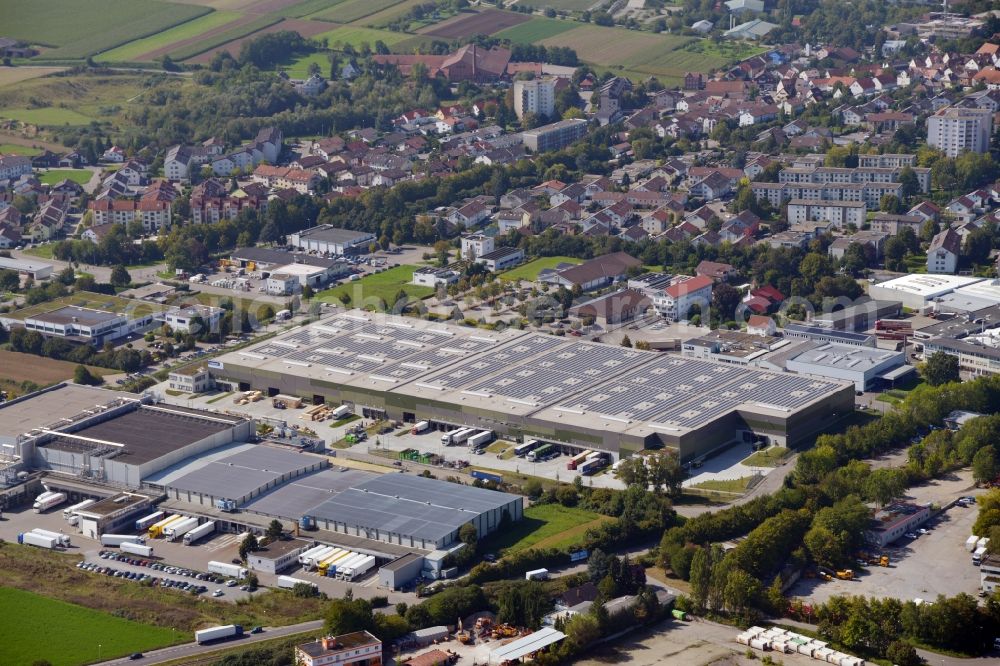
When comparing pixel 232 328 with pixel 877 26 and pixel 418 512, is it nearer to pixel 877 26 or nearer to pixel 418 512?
pixel 418 512

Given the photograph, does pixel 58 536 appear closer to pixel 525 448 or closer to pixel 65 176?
pixel 525 448

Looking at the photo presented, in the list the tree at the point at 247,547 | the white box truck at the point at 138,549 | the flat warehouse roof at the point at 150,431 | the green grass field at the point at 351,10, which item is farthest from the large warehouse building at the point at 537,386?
the green grass field at the point at 351,10

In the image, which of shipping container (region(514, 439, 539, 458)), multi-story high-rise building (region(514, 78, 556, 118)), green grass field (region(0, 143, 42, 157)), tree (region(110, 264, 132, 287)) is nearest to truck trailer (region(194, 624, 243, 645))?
shipping container (region(514, 439, 539, 458))

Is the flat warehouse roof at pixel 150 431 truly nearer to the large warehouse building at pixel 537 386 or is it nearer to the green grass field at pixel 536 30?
the large warehouse building at pixel 537 386

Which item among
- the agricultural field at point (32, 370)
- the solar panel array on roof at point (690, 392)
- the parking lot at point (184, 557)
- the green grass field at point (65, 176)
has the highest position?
the green grass field at point (65, 176)

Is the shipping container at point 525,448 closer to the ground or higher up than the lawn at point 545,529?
higher up

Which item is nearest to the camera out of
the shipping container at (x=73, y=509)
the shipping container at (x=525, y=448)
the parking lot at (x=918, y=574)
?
the parking lot at (x=918, y=574)

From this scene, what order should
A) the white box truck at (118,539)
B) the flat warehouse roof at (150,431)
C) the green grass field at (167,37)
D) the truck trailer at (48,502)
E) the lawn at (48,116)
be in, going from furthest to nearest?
1. the green grass field at (167,37)
2. the lawn at (48,116)
3. the flat warehouse roof at (150,431)
4. the truck trailer at (48,502)
5. the white box truck at (118,539)

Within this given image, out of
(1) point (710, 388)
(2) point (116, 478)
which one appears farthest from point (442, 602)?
(1) point (710, 388)
